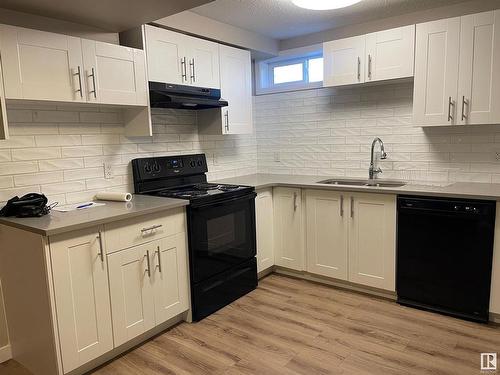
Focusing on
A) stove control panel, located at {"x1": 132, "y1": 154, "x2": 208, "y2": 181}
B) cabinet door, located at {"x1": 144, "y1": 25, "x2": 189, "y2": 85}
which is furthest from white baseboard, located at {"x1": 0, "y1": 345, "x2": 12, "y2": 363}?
cabinet door, located at {"x1": 144, "y1": 25, "x2": 189, "y2": 85}

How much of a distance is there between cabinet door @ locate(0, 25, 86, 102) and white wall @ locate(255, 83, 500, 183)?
2233mm

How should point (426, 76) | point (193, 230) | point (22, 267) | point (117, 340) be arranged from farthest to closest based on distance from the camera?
point (426, 76), point (193, 230), point (117, 340), point (22, 267)

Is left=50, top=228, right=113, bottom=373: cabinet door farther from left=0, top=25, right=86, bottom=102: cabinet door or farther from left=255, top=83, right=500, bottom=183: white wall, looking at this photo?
left=255, top=83, right=500, bottom=183: white wall

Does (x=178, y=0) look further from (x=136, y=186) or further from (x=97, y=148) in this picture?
(x=136, y=186)

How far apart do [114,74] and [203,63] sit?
0.88 metres

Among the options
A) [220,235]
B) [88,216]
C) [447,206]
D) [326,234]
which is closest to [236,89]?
[220,235]

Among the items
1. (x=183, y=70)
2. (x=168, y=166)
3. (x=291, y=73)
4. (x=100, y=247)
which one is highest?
(x=291, y=73)

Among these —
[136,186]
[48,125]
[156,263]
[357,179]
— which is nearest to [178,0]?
[48,125]

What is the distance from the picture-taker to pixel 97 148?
108 inches

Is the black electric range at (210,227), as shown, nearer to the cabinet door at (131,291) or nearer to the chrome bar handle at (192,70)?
the cabinet door at (131,291)

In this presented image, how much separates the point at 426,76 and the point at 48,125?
107 inches

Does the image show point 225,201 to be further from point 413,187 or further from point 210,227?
point 413,187

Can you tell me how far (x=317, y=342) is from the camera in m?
2.44

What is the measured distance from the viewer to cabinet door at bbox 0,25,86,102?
6.62 ft
